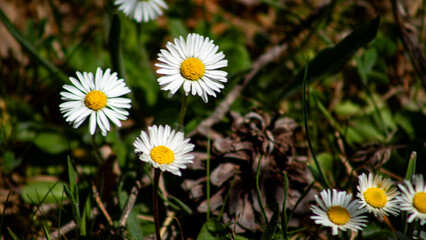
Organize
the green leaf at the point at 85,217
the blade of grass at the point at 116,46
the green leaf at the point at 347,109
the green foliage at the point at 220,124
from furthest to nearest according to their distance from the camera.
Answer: the green leaf at the point at 347,109, the blade of grass at the point at 116,46, the green foliage at the point at 220,124, the green leaf at the point at 85,217

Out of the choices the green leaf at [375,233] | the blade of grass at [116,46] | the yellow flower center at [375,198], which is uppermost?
the blade of grass at [116,46]

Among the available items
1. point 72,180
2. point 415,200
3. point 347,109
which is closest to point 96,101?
point 72,180

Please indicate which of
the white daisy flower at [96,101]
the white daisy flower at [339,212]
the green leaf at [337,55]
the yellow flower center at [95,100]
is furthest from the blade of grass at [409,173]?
the yellow flower center at [95,100]

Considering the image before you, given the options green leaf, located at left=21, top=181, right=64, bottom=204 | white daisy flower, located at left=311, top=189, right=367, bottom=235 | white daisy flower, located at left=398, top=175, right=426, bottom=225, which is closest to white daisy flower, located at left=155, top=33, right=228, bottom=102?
white daisy flower, located at left=311, top=189, right=367, bottom=235

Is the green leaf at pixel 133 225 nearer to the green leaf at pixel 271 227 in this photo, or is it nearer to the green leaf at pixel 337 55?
the green leaf at pixel 271 227

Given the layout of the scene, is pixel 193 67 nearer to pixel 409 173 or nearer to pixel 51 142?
pixel 409 173

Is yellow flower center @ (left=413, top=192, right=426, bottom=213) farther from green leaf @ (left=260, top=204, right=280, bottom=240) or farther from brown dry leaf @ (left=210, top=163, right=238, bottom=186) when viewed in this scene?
brown dry leaf @ (left=210, top=163, right=238, bottom=186)

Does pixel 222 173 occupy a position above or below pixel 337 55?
below
